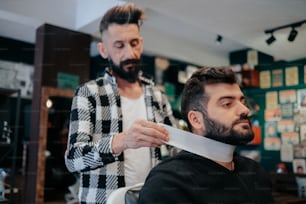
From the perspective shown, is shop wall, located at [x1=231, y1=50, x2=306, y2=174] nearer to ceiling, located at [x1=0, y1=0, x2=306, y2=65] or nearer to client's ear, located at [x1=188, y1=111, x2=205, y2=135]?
ceiling, located at [x1=0, y1=0, x2=306, y2=65]

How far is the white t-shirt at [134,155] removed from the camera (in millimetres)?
983

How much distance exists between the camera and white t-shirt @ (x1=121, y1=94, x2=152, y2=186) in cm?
98

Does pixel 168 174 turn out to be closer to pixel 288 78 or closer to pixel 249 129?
pixel 249 129

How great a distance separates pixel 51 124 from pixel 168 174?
1061 mm

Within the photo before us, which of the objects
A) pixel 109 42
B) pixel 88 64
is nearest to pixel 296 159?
pixel 109 42

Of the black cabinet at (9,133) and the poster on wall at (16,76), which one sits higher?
the poster on wall at (16,76)

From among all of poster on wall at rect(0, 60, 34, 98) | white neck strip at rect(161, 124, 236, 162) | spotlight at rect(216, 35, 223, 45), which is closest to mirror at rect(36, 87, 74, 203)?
poster on wall at rect(0, 60, 34, 98)

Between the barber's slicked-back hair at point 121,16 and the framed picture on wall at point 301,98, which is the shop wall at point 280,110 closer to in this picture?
the framed picture on wall at point 301,98

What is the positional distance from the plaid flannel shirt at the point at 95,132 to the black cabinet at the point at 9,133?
22cm

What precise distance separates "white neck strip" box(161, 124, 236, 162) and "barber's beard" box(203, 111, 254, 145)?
0.02 meters

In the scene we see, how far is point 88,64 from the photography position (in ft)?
5.41

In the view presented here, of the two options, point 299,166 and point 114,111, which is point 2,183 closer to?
point 114,111

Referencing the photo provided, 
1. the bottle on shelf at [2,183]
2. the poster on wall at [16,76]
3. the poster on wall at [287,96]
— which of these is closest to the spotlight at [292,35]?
the poster on wall at [287,96]

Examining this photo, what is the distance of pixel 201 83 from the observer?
81 cm
